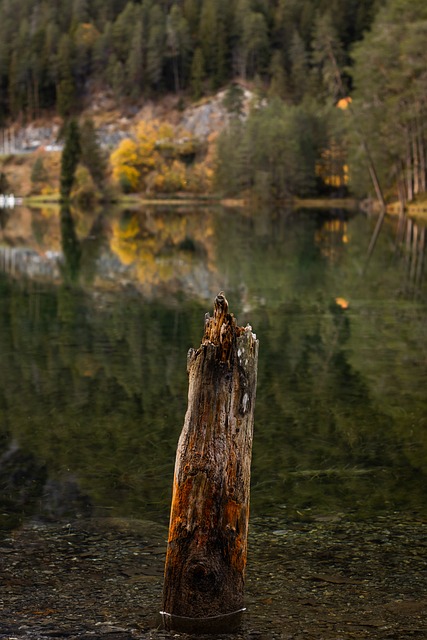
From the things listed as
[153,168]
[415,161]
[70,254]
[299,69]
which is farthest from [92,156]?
[70,254]

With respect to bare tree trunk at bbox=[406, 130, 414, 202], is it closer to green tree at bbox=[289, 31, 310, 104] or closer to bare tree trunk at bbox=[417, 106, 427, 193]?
bare tree trunk at bbox=[417, 106, 427, 193]

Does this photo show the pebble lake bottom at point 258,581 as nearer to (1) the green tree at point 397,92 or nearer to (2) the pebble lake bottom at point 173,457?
(2) the pebble lake bottom at point 173,457

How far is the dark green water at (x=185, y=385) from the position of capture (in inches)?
381

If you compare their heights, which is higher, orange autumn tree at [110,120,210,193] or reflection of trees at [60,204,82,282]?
orange autumn tree at [110,120,210,193]

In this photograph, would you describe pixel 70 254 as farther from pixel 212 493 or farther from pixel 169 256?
pixel 212 493

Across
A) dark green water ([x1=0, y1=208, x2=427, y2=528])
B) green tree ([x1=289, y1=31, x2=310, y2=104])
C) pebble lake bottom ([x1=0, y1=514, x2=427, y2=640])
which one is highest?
green tree ([x1=289, y1=31, x2=310, y2=104])

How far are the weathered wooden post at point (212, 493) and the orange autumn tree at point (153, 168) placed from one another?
129636 millimetres

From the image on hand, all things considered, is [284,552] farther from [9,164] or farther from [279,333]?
[9,164]

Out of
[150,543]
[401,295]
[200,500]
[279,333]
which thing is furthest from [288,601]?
[401,295]

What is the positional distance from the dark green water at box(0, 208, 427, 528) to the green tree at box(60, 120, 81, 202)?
97265 mm

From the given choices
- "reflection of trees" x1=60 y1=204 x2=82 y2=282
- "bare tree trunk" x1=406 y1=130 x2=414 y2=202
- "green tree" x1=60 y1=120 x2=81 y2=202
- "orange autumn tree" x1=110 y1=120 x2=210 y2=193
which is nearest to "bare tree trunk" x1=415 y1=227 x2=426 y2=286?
"reflection of trees" x1=60 y1=204 x2=82 y2=282

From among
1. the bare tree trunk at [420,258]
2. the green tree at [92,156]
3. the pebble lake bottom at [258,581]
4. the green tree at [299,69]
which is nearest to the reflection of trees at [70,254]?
the bare tree trunk at [420,258]

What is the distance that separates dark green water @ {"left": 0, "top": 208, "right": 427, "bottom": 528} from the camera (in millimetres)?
9688

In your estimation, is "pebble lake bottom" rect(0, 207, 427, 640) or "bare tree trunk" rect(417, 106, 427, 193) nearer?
"pebble lake bottom" rect(0, 207, 427, 640)
